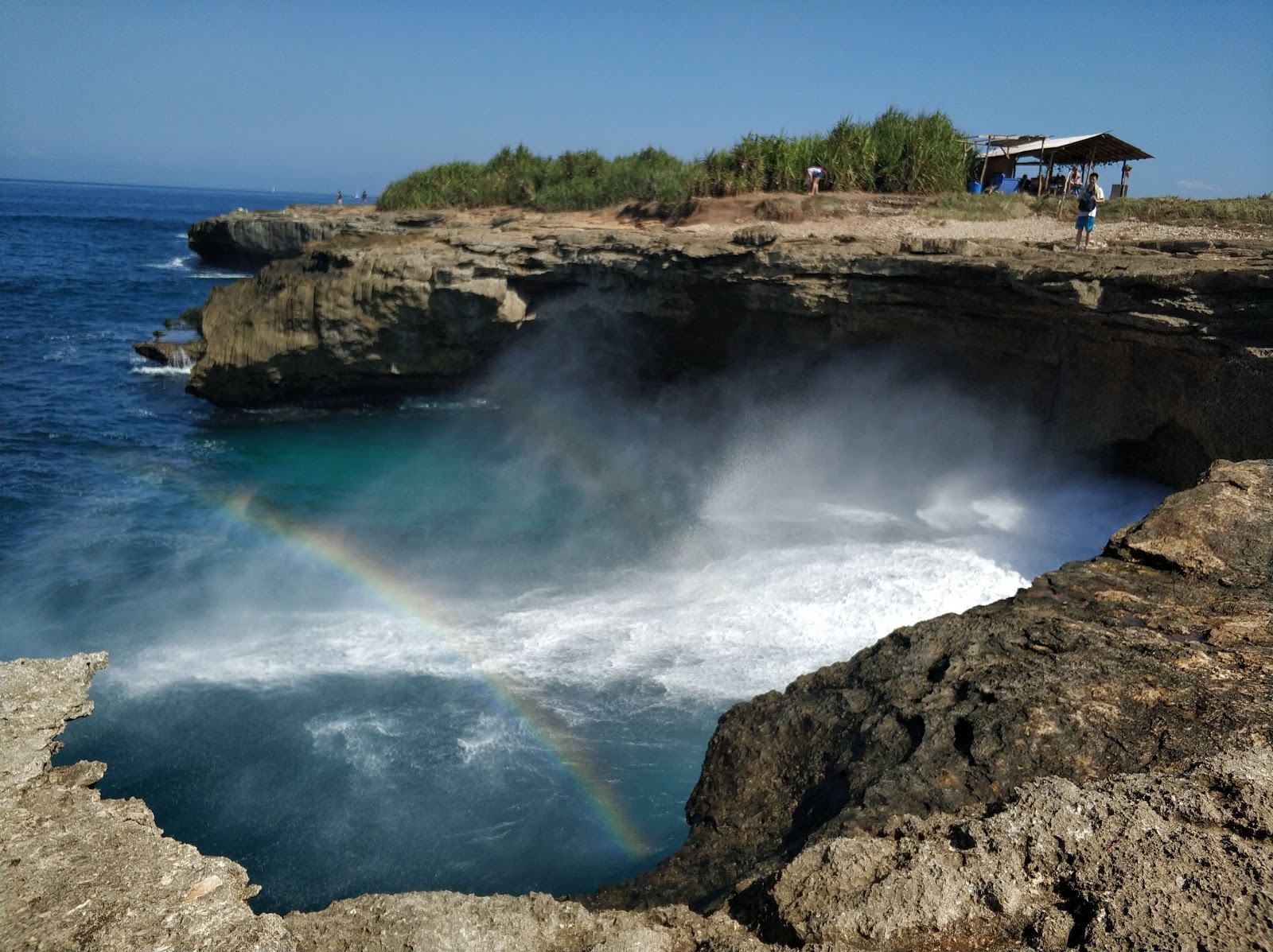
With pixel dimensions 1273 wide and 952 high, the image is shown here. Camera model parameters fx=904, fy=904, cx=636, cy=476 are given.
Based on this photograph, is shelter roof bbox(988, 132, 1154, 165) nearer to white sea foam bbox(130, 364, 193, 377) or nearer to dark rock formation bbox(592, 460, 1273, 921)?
dark rock formation bbox(592, 460, 1273, 921)

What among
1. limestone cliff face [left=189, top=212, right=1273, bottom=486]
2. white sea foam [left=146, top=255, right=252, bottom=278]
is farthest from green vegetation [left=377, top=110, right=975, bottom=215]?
white sea foam [left=146, top=255, right=252, bottom=278]

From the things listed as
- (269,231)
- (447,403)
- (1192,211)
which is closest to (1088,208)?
(1192,211)

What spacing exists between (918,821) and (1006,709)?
3.15 feet

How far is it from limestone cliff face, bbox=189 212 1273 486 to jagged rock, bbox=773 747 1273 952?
27.8 feet

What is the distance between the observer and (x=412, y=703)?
367 inches

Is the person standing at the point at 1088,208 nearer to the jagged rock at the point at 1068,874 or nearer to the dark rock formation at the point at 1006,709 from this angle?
the dark rock formation at the point at 1006,709

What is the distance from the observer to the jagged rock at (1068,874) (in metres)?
3.03

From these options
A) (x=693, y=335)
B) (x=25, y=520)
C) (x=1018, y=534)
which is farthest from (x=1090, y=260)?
→ (x=25, y=520)

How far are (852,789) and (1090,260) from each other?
9.62m

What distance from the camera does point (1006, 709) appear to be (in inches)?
178

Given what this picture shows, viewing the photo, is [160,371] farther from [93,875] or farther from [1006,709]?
[1006,709]

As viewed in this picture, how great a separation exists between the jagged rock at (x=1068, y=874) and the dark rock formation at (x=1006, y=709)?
197 mm

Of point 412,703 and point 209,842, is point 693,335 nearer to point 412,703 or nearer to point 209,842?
point 412,703

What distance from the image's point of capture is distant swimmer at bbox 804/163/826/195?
19.2m
